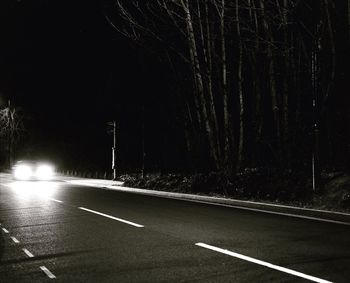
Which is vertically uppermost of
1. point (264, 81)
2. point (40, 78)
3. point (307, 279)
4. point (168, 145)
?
point (40, 78)

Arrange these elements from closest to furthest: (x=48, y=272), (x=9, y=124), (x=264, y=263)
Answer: (x=48, y=272) < (x=264, y=263) < (x=9, y=124)

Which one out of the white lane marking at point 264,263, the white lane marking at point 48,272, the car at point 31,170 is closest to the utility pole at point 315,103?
the white lane marking at point 264,263

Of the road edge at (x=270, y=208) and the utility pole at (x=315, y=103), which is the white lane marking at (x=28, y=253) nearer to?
the road edge at (x=270, y=208)

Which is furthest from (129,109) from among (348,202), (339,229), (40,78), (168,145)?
(339,229)

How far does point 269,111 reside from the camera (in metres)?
29.4

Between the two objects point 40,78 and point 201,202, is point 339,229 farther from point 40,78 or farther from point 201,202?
point 40,78

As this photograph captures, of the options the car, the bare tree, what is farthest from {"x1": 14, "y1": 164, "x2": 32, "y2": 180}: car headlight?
the bare tree

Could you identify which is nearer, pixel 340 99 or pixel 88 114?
pixel 340 99

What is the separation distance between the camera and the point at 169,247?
9.30 metres

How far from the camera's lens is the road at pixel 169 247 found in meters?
7.23

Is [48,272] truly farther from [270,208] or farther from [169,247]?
[270,208]

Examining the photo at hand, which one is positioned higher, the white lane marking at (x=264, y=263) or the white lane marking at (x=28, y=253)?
the white lane marking at (x=264, y=263)

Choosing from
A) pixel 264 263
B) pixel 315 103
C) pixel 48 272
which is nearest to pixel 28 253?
pixel 48 272

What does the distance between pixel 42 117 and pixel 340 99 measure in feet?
161
